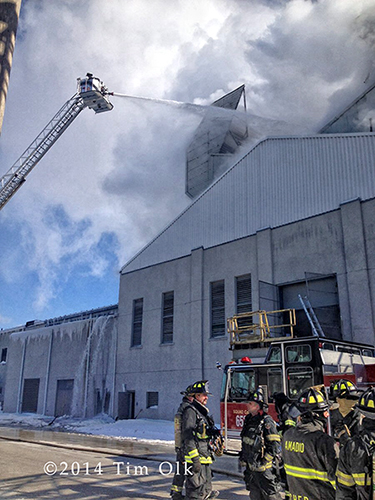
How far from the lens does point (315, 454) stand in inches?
126

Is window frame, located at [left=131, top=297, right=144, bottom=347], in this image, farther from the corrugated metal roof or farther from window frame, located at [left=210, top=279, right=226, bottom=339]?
window frame, located at [left=210, top=279, right=226, bottom=339]

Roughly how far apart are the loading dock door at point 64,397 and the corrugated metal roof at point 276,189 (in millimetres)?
10361

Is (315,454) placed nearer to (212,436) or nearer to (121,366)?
(212,436)

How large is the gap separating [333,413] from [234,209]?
47.8 ft

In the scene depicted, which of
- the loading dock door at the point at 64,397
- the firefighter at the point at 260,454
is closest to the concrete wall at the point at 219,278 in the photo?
the loading dock door at the point at 64,397

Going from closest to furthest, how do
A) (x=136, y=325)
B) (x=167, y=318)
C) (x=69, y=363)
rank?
(x=167, y=318)
(x=136, y=325)
(x=69, y=363)

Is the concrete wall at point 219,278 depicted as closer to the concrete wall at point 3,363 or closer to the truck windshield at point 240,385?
the truck windshield at point 240,385

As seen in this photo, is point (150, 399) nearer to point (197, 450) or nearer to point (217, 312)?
point (217, 312)

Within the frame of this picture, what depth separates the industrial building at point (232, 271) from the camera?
647 inches

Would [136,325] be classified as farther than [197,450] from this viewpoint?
Yes

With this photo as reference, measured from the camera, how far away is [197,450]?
5133 mm

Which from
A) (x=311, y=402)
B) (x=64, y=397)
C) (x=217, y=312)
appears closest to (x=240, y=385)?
(x=311, y=402)

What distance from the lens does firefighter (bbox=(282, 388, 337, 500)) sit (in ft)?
10.4

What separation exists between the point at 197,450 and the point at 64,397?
2483 centimetres
